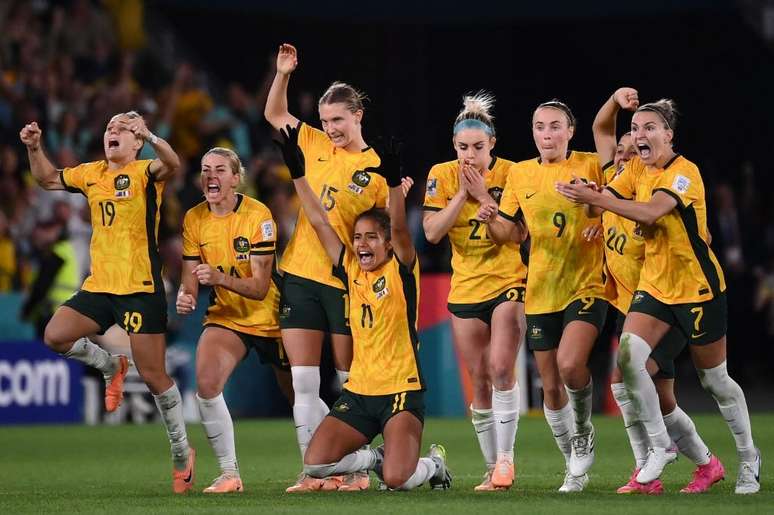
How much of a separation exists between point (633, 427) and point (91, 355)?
334 cm

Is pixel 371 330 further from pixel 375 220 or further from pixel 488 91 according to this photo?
pixel 488 91

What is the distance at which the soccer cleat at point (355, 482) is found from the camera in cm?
913

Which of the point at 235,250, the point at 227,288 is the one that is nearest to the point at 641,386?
the point at 227,288

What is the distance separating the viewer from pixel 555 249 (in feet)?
29.5

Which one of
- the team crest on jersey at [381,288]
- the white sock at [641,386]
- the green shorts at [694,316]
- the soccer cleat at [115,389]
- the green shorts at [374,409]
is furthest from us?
the soccer cleat at [115,389]

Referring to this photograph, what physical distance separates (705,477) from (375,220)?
245cm

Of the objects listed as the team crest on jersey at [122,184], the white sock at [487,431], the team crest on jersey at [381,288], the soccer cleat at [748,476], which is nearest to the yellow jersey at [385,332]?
the team crest on jersey at [381,288]

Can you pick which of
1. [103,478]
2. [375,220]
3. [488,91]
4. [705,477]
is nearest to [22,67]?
[488,91]

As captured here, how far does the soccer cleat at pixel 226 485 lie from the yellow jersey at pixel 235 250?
0.91 m

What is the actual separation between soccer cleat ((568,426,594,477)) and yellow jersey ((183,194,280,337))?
6.51 feet

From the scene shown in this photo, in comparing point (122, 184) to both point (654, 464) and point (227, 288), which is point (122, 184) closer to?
point (227, 288)

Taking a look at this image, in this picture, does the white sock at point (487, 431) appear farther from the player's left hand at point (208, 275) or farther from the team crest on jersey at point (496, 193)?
the player's left hand at point (208, 275)

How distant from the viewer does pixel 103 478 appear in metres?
10.1

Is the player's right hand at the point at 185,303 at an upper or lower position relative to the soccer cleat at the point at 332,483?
upper
